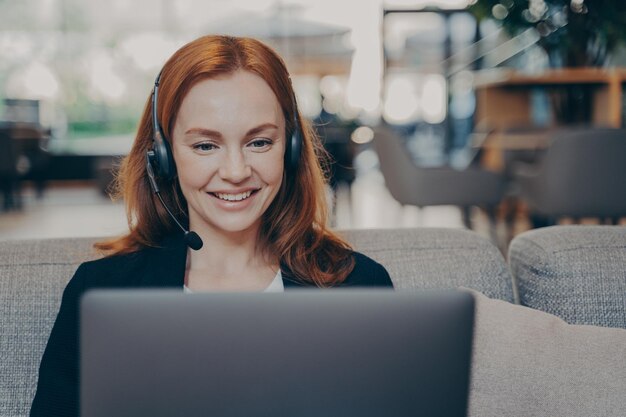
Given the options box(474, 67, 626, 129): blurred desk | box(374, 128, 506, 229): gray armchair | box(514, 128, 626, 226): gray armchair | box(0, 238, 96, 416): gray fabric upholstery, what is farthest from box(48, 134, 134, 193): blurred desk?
box(0, 238, 96, 416): gray fabric upholstery

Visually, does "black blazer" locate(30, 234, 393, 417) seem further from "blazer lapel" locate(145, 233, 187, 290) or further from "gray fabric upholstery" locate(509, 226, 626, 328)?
"gray fabric upholstery" locate(509, 226, 626, 328)

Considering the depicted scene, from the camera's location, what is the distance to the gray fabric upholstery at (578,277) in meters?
1.40

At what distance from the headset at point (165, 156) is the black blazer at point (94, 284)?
0.17ft

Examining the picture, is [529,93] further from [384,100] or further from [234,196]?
[234,196]

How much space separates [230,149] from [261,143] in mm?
61

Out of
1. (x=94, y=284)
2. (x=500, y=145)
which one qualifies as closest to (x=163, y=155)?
(x=94, y=284)

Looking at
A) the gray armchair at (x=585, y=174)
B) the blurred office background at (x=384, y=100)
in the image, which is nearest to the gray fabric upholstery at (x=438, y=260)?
the blurred office background at (x=384, y=100)

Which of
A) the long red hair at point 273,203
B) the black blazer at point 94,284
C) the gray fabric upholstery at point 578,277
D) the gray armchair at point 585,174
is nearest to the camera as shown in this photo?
the black blazer at point 94,284

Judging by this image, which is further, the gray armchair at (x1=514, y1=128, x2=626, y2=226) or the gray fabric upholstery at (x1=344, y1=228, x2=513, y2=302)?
the gray armchair at (x1=514, y1=128, x2=626, y2=226)

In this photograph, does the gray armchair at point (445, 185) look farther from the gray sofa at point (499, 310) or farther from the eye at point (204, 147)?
the eye at point (204, 147)

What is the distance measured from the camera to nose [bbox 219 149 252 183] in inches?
46.3

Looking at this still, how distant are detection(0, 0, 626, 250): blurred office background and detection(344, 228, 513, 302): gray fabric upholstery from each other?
1.81 m

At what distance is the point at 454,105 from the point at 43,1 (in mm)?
6120

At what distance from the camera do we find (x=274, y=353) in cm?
66
